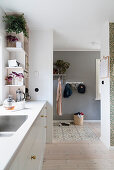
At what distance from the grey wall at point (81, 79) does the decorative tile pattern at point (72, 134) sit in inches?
25.2

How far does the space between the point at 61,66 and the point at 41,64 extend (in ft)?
4.40

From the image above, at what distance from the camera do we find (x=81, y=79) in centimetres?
432

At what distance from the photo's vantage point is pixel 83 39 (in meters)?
3.39

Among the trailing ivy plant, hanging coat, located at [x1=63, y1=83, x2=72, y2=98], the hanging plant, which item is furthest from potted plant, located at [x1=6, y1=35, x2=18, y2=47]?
hanging coat, located at [x1=63, y1=83, x2=72, y2=98]

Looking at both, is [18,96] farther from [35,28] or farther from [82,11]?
[82,11]

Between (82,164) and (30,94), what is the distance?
5.35 feet

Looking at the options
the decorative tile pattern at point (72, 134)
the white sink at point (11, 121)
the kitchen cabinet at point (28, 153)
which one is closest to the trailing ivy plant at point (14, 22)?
the white sink at point (11, 121)

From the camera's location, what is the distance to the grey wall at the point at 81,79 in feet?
14.0

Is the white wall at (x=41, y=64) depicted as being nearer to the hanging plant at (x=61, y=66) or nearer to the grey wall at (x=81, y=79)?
the hanging plant at (x=61, y=66)

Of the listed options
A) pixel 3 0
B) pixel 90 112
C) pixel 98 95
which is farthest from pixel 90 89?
pixel 3 0

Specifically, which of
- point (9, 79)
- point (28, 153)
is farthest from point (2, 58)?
point (28, 153)

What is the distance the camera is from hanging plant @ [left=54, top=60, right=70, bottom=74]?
404 centimetres

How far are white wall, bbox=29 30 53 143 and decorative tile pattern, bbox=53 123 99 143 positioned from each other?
1.00 metres

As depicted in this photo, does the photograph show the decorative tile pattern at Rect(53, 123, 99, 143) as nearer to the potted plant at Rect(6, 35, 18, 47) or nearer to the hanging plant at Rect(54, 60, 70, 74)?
the hanging plant at Rect(54, 60, 70, 74)
